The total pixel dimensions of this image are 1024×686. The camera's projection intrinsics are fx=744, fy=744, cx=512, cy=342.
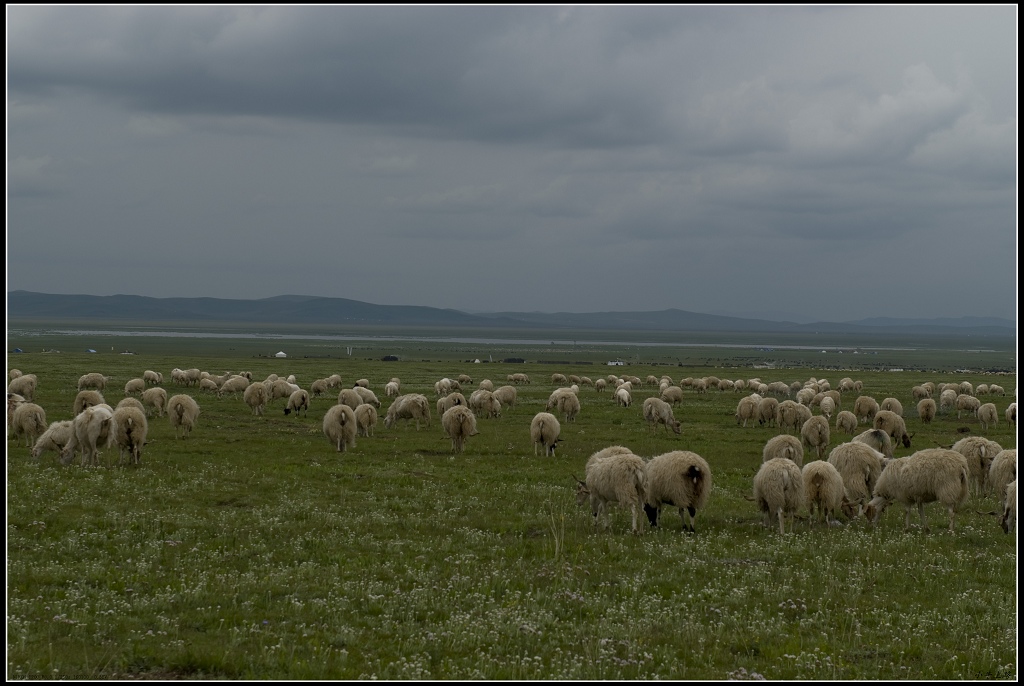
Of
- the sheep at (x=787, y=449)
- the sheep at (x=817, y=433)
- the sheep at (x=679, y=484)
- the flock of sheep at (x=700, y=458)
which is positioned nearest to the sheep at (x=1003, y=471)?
the flock of sheep at (x=700, y=458)

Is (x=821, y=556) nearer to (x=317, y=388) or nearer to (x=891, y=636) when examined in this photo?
(x=891, y=636)

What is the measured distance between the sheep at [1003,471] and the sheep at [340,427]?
1966 cm

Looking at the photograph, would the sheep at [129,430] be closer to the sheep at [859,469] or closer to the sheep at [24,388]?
the sheep at [859,469]

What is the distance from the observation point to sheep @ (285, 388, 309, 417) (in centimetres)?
3756

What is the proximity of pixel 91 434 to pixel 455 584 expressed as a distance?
1462cm

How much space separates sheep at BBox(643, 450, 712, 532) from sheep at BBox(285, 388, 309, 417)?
25648 millimetres

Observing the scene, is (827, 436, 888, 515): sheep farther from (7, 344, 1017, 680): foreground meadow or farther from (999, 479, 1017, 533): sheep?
(999, 479, 1017, 533): sheep

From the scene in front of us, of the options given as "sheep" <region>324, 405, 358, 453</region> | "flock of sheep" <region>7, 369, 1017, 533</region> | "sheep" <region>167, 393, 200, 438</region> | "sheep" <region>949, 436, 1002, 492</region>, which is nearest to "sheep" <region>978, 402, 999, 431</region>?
"flock of sheep" <region>7, 369, 1017, 533</region>

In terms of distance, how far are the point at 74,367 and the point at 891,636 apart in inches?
2666

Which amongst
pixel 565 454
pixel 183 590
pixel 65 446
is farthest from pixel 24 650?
pixel 565 454

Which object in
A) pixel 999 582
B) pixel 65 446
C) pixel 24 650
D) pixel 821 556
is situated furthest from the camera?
pixel 65 446

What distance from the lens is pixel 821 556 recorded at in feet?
43.2

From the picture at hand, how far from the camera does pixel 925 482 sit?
15.4m

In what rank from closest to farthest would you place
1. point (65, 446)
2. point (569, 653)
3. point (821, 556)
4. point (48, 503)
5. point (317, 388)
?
point (569, 653), point (821, 556), point (48, 503), point (65, 446), point (317, 388)
